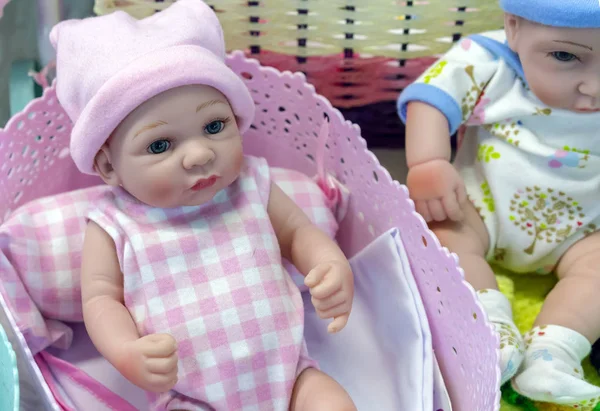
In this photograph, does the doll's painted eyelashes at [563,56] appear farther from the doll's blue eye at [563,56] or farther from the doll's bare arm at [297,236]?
the doll's bare arm at [297,236]

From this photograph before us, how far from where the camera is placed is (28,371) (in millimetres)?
778

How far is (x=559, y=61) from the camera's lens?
2.90 ft

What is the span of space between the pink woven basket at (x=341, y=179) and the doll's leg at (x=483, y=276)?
69mm

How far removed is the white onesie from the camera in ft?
3.16

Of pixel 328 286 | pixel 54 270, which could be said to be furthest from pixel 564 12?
pixel 54 270

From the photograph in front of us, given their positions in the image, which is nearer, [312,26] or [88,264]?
[88,264]

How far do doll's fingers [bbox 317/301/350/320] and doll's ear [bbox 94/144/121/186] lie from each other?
0.89 ft

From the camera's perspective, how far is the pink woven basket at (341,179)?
776 mm

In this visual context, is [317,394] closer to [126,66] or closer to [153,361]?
[153,361]

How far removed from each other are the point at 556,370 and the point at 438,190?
266 mm

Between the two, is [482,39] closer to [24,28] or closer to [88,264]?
[88,264]

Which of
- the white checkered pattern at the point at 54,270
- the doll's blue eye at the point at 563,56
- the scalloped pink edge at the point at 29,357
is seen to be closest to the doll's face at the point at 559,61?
the doll's blue eye at the point at 563,56

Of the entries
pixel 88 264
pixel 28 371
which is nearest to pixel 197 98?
pixel 88 264

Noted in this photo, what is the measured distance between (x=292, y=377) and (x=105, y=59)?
399 millimetres
